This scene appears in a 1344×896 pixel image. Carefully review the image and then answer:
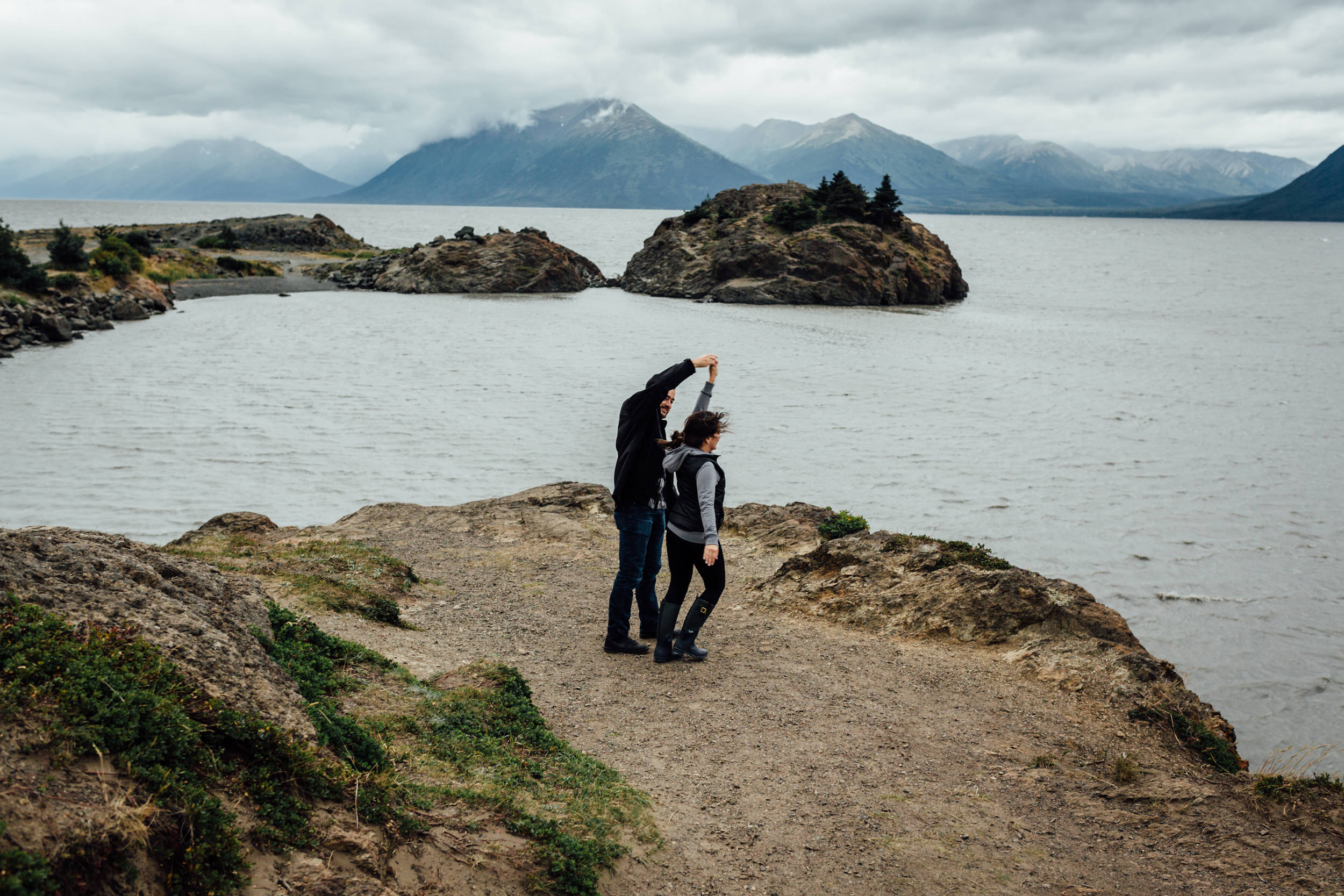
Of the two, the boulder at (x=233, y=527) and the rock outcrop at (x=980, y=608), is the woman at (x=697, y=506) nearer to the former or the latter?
the rock outcrop at (x=980, y=608)

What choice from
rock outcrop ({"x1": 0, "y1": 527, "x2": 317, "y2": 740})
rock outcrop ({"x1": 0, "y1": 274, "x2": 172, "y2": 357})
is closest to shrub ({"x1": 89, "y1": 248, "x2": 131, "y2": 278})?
rock outcrop ({"x1": 0, "y1": 274, "x2": 172, "y2": 357})

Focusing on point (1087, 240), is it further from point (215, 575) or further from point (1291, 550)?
point (215, 575)

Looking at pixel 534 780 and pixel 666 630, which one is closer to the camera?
pixel 534 780

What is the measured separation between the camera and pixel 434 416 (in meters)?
28.8

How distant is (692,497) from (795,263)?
6067 centimetres

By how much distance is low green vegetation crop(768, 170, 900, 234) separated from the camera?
228 feet

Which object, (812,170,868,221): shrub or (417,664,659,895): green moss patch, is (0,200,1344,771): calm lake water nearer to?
(417,664,659,895): green moss patch

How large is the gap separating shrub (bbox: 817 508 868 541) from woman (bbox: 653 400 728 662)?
5.27 m

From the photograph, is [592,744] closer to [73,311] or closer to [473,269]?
[73,311]

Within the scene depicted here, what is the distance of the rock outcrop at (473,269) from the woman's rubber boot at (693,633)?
218 ft

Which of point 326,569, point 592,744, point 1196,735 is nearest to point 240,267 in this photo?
point 326,569

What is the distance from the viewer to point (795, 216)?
228 feet

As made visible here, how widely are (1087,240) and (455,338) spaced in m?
173

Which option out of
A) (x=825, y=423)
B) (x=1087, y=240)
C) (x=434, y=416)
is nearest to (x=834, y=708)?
(x=825, y=423)
